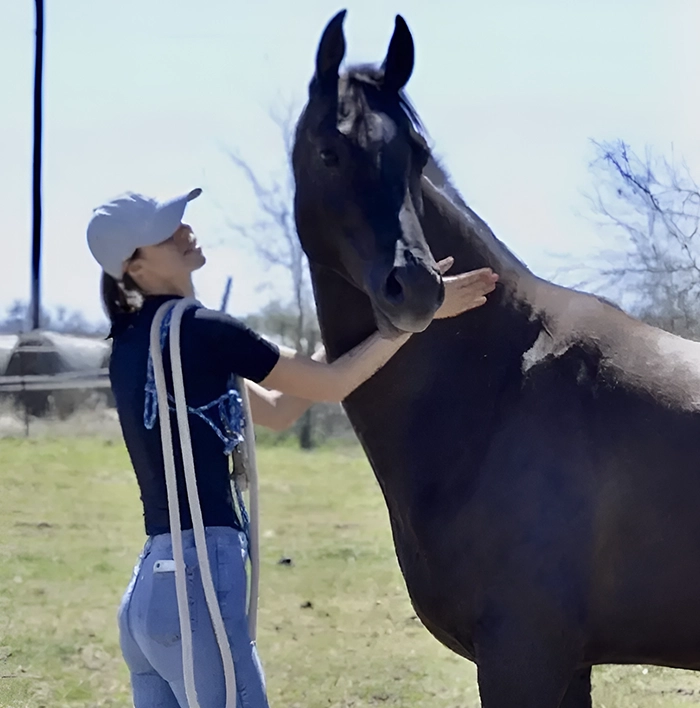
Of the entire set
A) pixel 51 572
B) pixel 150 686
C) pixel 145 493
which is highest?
pixel 145 493

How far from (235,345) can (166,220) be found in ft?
1.16

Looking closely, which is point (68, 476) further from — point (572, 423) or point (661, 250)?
point (572, 423)

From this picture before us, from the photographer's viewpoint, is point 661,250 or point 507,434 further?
point 661,250

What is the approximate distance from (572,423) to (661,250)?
2899mm

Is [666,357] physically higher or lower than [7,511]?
higher

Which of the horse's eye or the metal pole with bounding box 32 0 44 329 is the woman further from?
the metal pole with bounding box 32 0 44 329

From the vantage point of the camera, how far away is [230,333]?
211 centimetres

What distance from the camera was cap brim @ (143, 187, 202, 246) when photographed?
2.18 meters

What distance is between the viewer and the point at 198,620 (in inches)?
80.5

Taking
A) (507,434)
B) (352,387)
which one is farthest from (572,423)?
(352,387)

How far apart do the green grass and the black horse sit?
2.13m

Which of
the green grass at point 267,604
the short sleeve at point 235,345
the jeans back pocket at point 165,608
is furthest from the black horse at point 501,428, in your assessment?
the green grass at point 267,604

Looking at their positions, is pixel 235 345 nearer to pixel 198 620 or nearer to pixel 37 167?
pixel 198 620

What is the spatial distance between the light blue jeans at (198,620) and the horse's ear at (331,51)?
1.21 m
